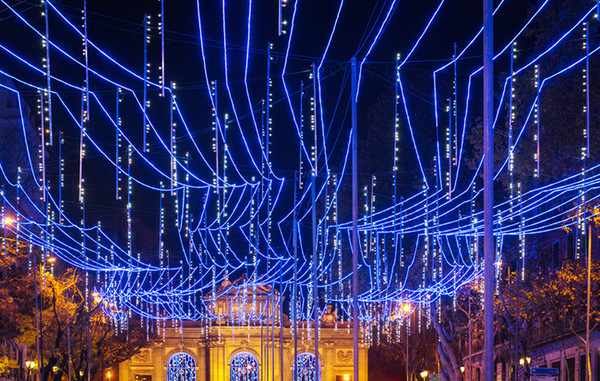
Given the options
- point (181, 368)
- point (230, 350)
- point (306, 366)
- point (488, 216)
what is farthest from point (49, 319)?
point (230, 350)

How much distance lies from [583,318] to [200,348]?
49601mm

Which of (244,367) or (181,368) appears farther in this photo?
(244,367)

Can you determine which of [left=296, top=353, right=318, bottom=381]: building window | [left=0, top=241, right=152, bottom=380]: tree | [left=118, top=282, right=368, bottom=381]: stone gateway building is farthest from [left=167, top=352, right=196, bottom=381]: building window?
[left=0, top=241, right=152, bottom=380]: tree

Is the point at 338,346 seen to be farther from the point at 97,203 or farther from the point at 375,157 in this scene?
the point at 375,157

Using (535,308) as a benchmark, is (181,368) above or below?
below

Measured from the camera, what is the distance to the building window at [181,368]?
84.6 metres

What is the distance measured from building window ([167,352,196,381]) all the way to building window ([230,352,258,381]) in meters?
3.50

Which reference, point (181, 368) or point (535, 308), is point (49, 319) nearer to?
point (535, 308)

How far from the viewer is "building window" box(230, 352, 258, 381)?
84.6 metres

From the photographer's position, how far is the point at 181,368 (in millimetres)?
85375

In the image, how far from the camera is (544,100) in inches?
890

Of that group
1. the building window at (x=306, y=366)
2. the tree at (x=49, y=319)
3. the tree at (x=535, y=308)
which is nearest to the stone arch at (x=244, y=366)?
the building window at (x=306, y=366)

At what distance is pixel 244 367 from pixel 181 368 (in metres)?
5.41

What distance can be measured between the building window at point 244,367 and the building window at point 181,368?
3.50 metres
